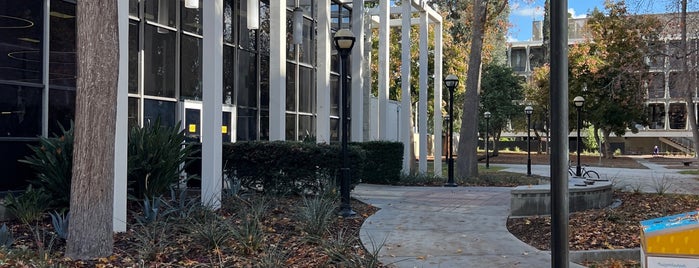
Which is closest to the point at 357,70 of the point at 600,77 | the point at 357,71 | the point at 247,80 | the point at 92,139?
the point at 357,71

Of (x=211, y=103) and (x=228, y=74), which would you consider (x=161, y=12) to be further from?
(x=211, y=103)

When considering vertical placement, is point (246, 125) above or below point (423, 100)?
below

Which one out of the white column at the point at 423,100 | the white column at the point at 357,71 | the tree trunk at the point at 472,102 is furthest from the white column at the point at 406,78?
the white column at the point at 357,71

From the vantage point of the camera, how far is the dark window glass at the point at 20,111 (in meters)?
9.41

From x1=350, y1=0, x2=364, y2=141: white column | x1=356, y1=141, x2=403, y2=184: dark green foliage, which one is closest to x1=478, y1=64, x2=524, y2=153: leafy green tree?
x1=350, y1=0, x2=364, y2=141: white column

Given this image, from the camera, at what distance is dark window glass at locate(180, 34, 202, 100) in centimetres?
1360

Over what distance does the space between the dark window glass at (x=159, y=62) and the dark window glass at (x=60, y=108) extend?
81.9 inches

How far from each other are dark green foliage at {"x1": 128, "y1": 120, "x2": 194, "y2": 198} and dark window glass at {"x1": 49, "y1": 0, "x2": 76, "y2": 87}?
2738mm

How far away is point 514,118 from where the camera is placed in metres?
44.2

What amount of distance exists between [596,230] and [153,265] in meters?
5.62

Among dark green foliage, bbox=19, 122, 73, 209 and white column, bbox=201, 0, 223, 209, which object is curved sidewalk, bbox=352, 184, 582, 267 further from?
dark green foliage, bbox=19, 122, 73, 209

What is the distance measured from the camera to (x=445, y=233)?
789 centimetres

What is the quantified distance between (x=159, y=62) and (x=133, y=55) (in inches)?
32.3

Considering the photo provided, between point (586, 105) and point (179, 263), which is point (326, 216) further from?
point (586, 105)
